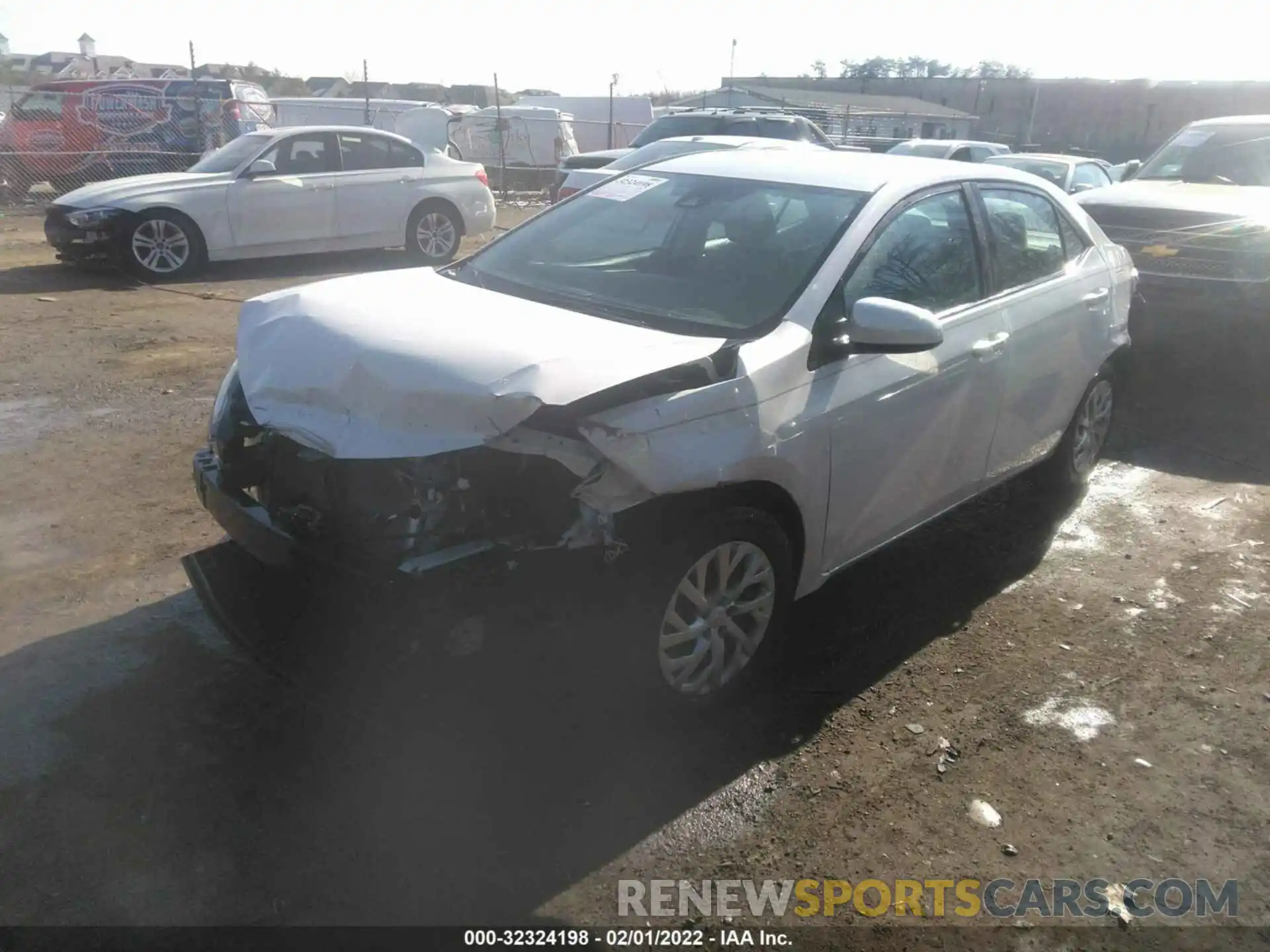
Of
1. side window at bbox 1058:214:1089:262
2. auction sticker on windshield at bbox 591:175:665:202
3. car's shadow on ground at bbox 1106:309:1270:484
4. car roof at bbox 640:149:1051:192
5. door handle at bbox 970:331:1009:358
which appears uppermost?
car roof at bbox 640:149:1051:192

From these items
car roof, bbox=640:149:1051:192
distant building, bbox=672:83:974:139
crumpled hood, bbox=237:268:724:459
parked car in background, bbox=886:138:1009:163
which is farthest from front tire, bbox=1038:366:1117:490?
distant building, bbox=672:83:974:139

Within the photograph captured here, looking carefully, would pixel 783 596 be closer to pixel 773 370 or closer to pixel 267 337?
pixel 773 370

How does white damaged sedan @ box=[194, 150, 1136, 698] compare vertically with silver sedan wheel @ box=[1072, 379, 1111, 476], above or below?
above

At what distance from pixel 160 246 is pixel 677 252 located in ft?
28.1

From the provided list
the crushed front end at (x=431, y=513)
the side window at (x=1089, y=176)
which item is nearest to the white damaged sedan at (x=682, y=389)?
the crushed front end at (x=431, y=513)

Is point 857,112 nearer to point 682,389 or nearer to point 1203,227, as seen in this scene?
point 1203,227

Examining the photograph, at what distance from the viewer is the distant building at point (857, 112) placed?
35219mm

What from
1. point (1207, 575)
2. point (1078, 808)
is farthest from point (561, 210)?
point (1207, 575)

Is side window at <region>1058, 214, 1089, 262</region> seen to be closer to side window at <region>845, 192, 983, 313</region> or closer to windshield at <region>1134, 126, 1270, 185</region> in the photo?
side window at <region>845, 192, 983, 313</region>

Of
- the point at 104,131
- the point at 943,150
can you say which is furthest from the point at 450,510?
the point at 104,131

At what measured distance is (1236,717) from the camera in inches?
153

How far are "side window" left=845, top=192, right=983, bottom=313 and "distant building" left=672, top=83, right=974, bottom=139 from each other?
25.6 meters

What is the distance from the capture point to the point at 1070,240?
5363 mm

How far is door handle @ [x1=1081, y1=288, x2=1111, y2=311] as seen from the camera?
5.26 meters
